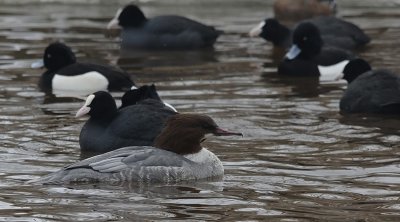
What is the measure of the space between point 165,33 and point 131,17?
0.73 metres

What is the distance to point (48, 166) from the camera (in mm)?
12055

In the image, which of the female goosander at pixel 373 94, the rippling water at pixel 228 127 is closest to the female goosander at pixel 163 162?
the rippling water at pixel 228 127

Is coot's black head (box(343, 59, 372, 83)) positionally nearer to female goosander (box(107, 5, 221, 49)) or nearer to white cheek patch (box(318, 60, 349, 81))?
white cheek patch (box(318, 60, 349, 81))

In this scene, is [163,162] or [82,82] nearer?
[163,162]

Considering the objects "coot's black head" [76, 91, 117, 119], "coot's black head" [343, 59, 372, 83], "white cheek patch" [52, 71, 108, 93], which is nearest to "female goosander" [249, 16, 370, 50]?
"coot's black head" [343, 59, 372, 83]

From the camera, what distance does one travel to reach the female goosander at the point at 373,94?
15.7m

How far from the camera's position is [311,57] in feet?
65.6

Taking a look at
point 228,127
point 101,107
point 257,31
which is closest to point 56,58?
point 228,127

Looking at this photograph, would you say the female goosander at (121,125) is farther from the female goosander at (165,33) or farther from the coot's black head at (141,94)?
the female goosander at (165,33)

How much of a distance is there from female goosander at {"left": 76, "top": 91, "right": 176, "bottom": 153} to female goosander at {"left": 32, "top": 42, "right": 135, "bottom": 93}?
13.9 ft

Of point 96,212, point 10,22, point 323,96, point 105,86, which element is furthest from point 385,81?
point 10,22

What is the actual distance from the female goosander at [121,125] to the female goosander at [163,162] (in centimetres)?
140

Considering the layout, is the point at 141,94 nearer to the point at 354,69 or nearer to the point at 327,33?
the point at 354,69

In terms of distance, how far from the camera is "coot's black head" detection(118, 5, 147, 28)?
2230 cm
